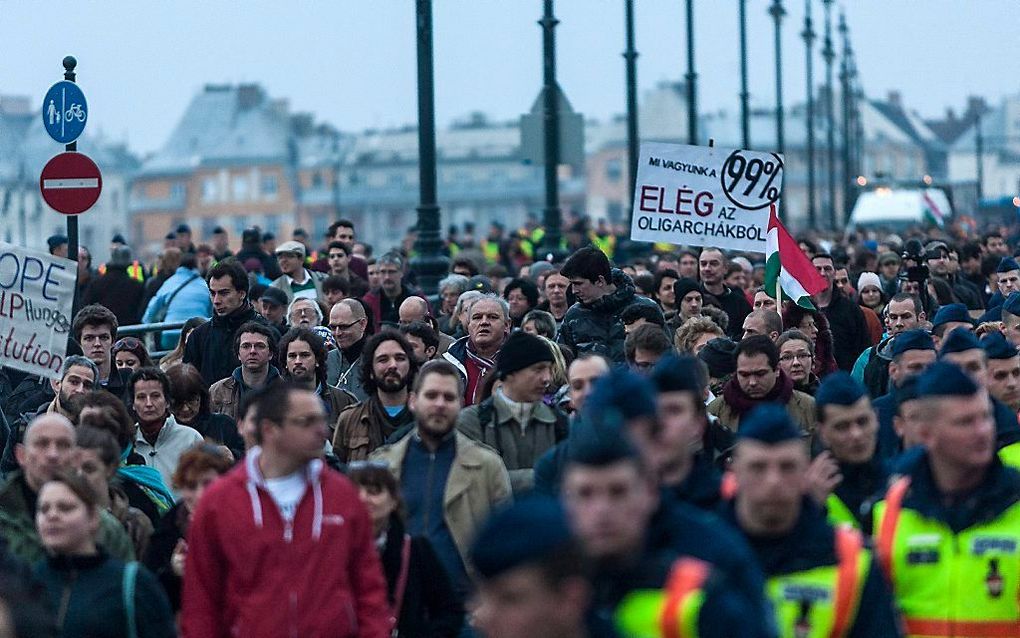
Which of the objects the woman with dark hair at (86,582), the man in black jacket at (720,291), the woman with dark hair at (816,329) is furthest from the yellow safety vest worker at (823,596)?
the man in black jacket at (720,291)

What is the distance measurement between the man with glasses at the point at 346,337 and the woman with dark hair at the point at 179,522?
479 centimetres

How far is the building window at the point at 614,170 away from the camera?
576ft

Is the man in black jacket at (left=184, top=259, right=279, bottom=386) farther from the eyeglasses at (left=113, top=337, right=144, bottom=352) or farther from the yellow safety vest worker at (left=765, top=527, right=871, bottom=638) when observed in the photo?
the yellow safety vest worker at (left=765, top=527, right=871, bottom=638)

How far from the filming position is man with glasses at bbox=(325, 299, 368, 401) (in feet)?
42.7

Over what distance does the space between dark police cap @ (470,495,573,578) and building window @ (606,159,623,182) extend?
171394 mm

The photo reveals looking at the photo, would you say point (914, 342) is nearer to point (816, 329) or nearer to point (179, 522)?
point (179, 522)

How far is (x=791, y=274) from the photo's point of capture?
1448cm

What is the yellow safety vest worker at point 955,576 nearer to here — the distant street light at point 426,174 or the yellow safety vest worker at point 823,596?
the yellow safety vest worker at point 823,596

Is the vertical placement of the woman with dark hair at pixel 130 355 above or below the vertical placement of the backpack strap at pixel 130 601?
above

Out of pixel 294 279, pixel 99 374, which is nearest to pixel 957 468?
pixel 99 374

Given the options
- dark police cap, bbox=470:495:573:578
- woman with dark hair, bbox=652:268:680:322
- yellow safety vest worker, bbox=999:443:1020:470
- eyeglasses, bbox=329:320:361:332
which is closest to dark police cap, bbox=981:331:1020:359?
yellow safety vest worker, bbox=999:443:1020:470

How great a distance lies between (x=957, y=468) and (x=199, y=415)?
5285mm

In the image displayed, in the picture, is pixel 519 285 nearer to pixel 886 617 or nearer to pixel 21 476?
pixel 21 476

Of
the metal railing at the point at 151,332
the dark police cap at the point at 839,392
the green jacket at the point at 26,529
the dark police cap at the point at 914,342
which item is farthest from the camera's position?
the metal railing at the point at 151,332
